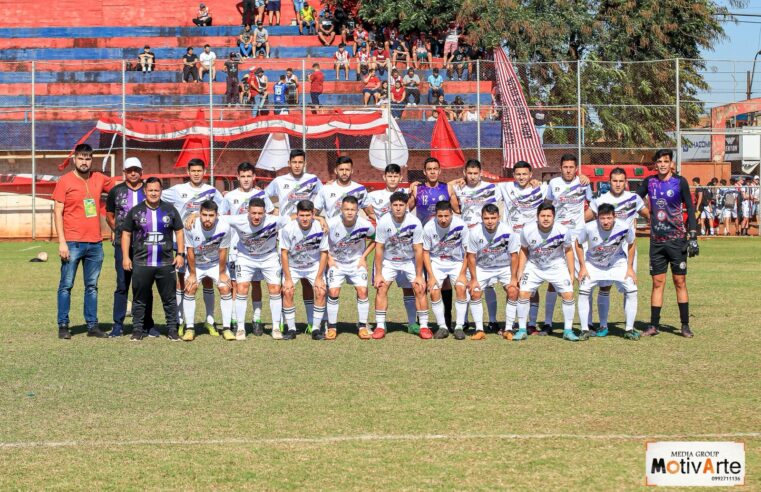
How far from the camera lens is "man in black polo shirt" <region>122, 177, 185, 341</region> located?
12.4 m

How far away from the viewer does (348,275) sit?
12.9m

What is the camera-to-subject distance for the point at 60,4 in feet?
147

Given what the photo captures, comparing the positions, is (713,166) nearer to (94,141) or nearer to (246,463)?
(94,141)

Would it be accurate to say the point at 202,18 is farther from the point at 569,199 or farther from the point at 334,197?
the point at 569,199

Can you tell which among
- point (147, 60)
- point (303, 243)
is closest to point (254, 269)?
point (303, 243)

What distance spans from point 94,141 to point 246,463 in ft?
88.8

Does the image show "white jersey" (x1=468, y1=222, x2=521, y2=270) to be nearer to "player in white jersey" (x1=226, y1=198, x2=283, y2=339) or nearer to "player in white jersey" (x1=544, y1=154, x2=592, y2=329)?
"player in white jersey" (x1=544, y1=154, x2=592, y2=329)

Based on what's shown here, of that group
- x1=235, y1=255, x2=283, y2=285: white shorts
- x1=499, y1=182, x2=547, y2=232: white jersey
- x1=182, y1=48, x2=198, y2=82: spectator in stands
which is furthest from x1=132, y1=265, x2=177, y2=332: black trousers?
x1=182, y1=48, x2=198, y2=82: spectator in stands

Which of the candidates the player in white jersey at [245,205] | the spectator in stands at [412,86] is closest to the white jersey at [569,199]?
the player in white jersey at [245,205]

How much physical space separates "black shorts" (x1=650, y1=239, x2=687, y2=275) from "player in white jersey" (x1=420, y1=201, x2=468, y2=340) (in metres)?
2.30

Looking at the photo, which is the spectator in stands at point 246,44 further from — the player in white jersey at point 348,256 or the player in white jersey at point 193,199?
the player in white jersey at point 348,256

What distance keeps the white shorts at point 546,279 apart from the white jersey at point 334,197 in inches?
90.8

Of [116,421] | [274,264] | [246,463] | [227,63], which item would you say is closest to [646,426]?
[246,463]

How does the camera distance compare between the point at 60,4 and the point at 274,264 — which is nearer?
the point at 274,264
